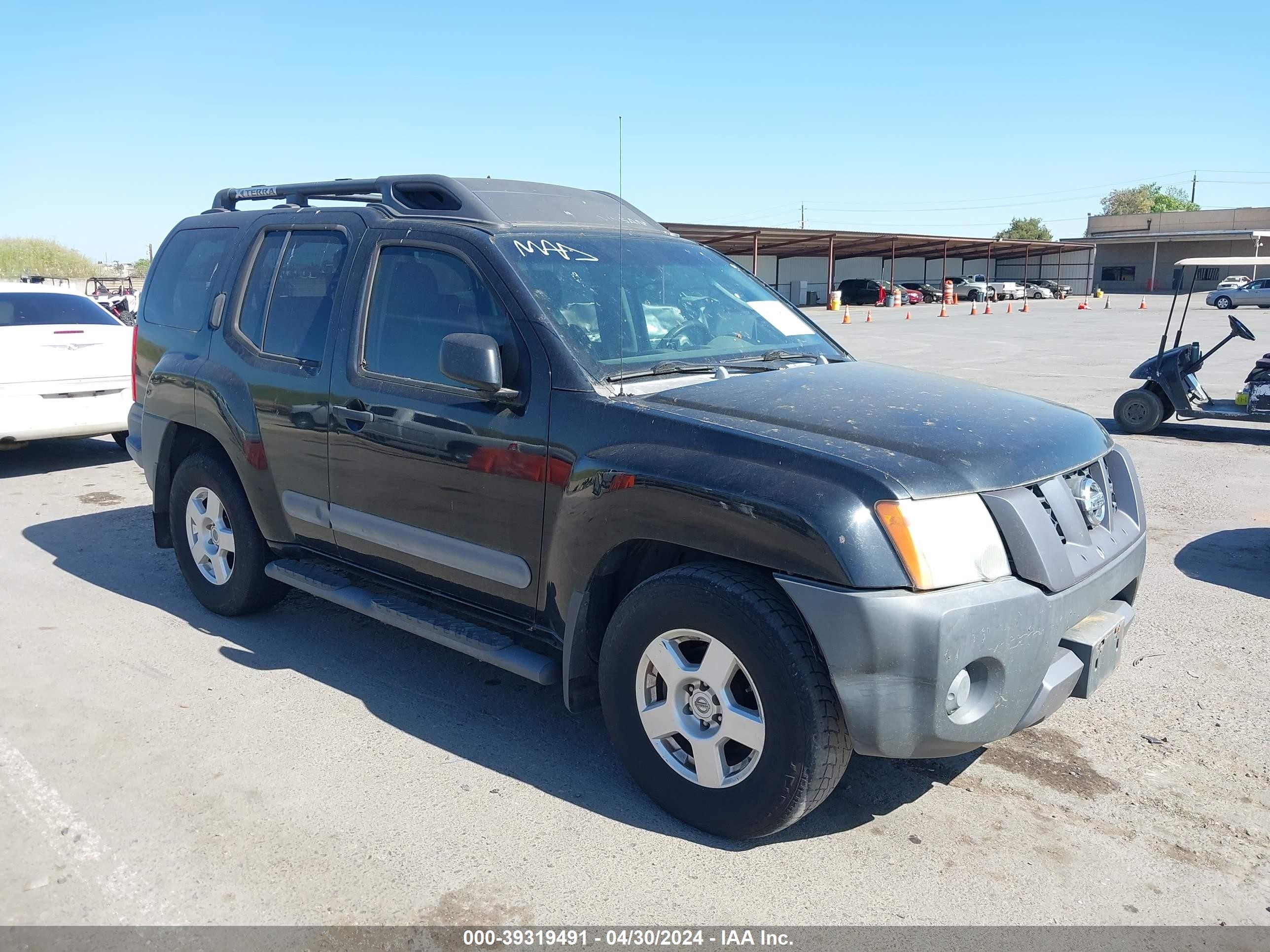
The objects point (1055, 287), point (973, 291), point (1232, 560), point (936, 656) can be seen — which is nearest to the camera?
point (936, 656)

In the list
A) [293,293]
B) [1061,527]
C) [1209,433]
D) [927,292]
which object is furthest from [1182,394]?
[927,292]

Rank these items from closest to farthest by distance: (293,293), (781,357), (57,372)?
(781,357)
(293,293)
(57,372)

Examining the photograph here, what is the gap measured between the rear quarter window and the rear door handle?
4.59ft

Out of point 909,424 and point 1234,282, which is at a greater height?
point 1234,282

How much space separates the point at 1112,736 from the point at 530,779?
88.8 inches

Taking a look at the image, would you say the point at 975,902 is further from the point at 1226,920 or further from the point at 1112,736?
the point at 1112,736

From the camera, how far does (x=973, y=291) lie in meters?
59.3

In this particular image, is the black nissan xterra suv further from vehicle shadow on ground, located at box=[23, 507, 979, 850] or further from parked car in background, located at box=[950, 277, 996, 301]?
parked car in background, located at box=[950, 277, 996, 301]

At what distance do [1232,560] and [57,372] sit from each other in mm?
9350

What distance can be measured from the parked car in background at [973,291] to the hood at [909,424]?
56070 millimetres

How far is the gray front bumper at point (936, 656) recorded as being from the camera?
2.78 m

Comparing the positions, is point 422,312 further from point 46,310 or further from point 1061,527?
point 46,310

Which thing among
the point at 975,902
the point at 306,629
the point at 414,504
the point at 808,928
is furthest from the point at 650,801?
the point at 306,629

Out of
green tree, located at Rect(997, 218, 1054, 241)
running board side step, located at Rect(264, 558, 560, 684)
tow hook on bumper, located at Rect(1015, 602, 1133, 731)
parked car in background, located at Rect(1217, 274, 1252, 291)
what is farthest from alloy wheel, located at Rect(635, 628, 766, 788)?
green tree, located at Rect(997, 218, 1054, 241)
